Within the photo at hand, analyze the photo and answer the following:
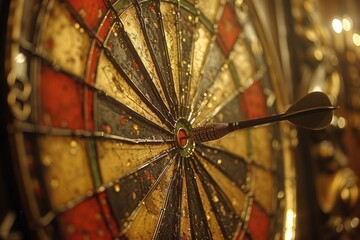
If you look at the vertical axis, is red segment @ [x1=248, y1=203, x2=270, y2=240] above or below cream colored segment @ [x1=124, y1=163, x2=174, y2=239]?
below

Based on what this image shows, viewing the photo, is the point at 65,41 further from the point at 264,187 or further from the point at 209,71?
the point at 264,187

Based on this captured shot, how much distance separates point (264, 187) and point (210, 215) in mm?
365

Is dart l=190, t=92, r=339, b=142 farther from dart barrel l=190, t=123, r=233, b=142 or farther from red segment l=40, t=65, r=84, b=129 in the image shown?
red segment l=40, t=65, r=84, b=129

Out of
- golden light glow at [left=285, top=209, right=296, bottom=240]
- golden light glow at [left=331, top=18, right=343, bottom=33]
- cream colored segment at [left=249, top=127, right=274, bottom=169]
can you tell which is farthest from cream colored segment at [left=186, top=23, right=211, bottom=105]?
golden light glow at [left=331, top=18, right=343, bottom=33]

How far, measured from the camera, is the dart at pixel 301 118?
142cm

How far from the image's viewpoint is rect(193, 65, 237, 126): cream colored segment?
1.54 meters

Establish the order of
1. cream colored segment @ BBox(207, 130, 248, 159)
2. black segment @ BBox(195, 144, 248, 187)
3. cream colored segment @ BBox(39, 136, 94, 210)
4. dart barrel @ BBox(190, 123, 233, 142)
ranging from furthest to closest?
cream colored segment @ BBox(207, 130, 248, 159), black segment @ BBox(195, 144, 248, 187), dart barrel @ BBox(190, 123, 233, 142), cream colored segment @ BBox(39, 136, 94, 210)

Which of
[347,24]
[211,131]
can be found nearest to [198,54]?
[211,131]

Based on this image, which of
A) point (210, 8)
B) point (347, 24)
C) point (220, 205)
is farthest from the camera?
point (347, 24)

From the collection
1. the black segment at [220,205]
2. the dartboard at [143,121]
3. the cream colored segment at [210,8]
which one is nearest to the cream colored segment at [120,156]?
the dartboard at [143,121]

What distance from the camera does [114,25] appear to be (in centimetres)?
126

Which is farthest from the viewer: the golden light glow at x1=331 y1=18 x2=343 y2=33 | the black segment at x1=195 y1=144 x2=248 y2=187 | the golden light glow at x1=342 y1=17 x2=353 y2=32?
the golden light glow at x1=342 y1=17 x2=353 y2=32

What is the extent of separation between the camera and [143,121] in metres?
1.30

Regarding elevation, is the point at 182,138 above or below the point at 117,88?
below
